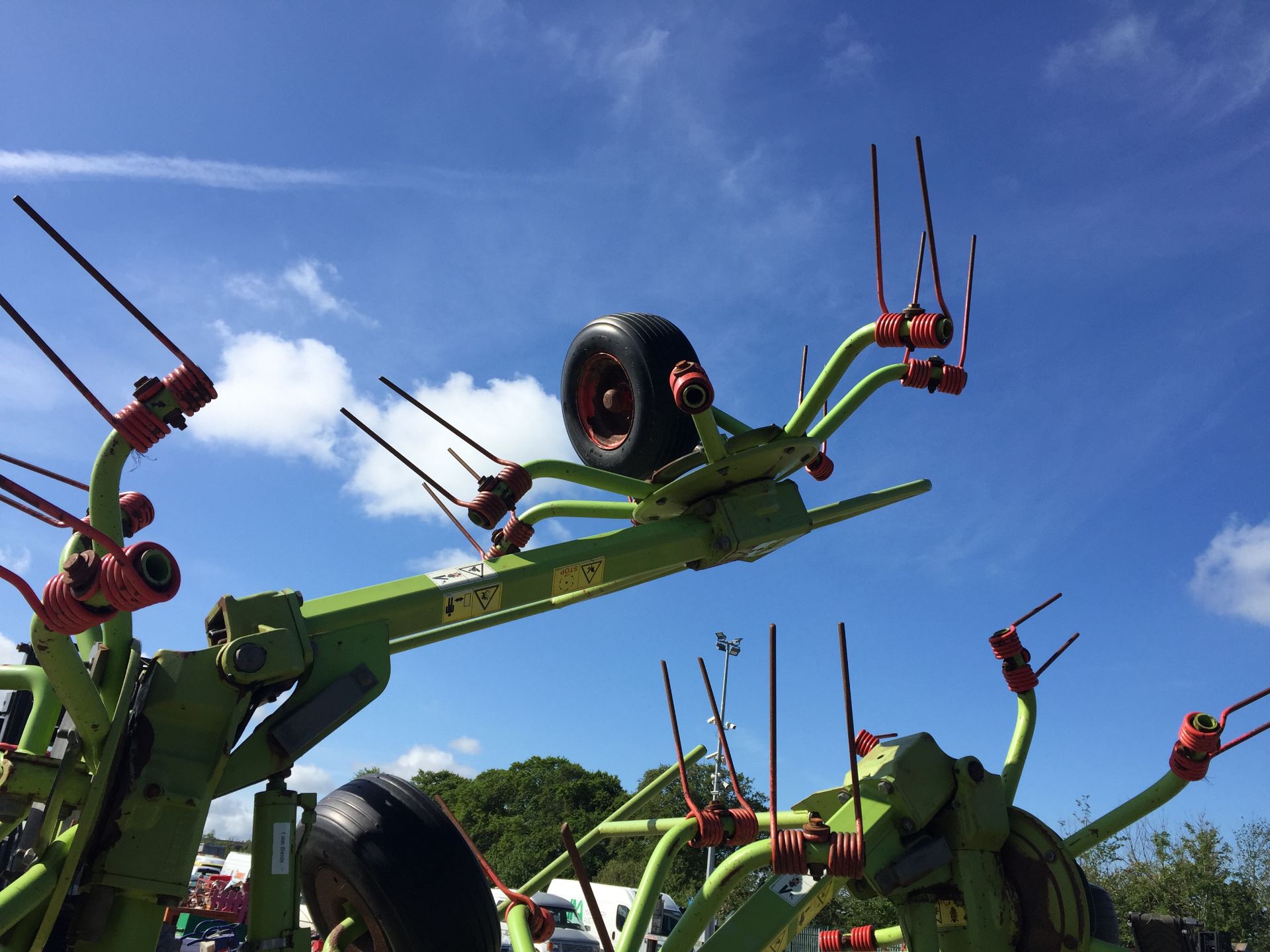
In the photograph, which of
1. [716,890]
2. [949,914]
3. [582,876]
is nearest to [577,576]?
[716,890]

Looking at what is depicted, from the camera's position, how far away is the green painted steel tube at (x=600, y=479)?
229 inches

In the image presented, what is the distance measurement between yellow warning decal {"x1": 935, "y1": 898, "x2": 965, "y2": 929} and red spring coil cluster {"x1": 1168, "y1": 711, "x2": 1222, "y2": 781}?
5.83 feet

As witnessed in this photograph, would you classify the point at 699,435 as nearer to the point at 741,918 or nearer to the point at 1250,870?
the point at 741,918

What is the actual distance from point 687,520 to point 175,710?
3099mm

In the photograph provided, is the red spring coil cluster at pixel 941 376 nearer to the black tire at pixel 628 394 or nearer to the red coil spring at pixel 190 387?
the black tire at pixel 628 394

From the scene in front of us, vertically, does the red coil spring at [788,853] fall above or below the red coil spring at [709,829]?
below

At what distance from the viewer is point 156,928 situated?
12.1 ft

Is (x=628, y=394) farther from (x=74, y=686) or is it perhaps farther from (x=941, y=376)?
(x=74, y=686)

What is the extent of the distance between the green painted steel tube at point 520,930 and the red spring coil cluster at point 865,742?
272 cm

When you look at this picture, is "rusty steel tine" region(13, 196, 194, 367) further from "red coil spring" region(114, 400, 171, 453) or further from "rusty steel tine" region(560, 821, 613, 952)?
"rusty steel tine" region(560, 821, 613, 952)

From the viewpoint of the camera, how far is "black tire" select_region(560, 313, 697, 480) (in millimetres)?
6184

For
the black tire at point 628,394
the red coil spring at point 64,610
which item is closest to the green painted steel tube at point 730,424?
the black tire at point 628,394

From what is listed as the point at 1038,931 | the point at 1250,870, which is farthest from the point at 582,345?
the point at 1250,870

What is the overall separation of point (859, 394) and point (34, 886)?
5.17 meters
